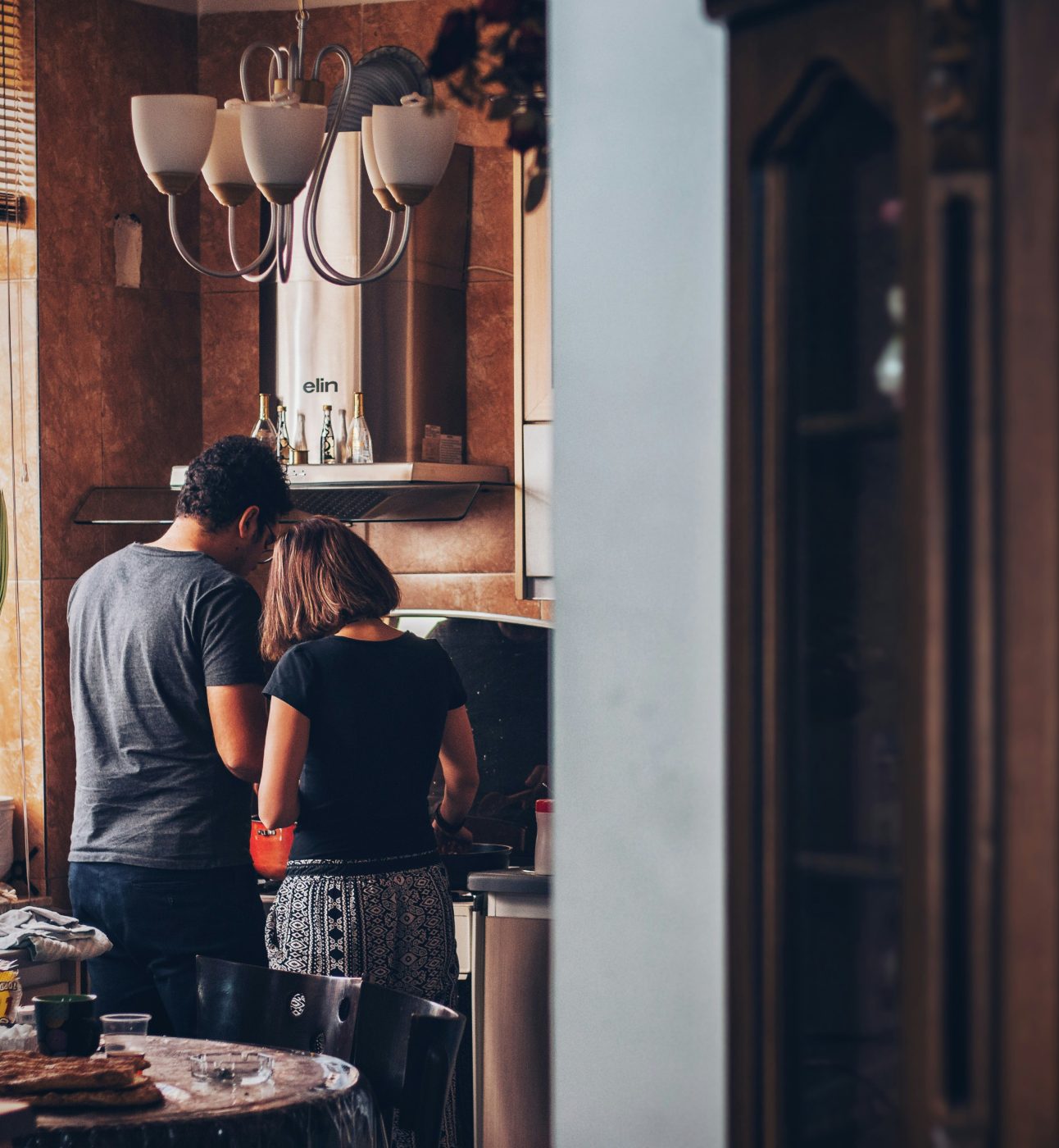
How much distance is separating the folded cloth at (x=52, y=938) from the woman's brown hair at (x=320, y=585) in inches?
22.5

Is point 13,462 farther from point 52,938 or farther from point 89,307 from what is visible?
point 52,938

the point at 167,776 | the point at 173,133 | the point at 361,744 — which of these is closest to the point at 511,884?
the point at 361,744

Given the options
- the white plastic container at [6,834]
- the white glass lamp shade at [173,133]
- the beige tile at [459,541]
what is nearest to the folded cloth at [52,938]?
the white plastic container at [6,834]

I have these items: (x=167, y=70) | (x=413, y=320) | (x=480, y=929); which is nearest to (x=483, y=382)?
(x=413, y=320)

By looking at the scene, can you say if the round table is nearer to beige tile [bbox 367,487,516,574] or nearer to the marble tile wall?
the marble tile wall

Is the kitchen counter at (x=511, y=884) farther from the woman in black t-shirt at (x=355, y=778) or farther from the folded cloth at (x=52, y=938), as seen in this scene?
the folded cloth at (x=52, y=938)

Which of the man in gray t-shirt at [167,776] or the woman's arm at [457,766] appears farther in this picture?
the woman's arm at [457,766]

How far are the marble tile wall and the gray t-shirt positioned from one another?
129cm

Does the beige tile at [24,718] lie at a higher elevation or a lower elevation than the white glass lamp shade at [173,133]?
lower

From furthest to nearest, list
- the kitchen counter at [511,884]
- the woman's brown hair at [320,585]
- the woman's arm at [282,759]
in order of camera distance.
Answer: the kitchen counter at [511,884] → the woman's brown hair at [320,585] → the woman's arm at [282,759]

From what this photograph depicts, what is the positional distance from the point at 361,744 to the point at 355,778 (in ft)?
0.20

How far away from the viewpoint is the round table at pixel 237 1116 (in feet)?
6.55

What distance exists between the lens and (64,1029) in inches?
86.6

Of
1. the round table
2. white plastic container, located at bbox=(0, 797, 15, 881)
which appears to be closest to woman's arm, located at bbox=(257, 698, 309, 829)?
the round table
